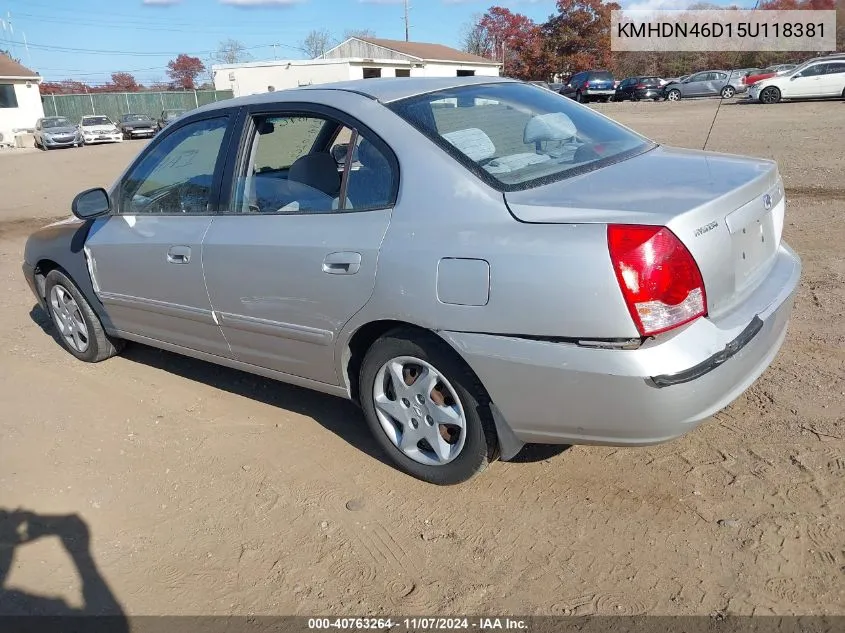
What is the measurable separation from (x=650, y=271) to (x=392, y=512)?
1525 millimetres

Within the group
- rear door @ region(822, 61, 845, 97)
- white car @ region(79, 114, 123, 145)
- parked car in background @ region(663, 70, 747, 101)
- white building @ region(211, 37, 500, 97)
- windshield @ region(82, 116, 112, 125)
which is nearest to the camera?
rear door @ region(822, 61, 845, 97)

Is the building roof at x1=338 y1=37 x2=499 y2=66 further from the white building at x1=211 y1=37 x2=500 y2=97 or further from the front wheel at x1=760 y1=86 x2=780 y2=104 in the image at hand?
the front wheel at x1=760 y1=86 x2=780 y2=104

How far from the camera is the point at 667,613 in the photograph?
7.64ft

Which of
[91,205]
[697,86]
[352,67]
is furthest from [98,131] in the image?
[91,205]

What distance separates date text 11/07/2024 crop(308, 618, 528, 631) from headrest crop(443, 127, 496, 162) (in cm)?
179

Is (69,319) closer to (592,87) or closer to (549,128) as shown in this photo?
(549,128)

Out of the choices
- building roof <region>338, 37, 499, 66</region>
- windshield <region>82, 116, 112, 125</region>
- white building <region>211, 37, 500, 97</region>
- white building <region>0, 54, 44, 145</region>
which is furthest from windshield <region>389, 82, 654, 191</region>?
building roof <region>338, 37, 499, 66</region>

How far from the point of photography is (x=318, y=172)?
350cm

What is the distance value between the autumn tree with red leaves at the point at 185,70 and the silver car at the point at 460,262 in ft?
285

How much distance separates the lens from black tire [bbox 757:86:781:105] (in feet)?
82.9

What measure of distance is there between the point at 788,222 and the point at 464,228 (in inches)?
215

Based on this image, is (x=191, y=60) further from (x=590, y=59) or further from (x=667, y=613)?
(x=667, y=613)

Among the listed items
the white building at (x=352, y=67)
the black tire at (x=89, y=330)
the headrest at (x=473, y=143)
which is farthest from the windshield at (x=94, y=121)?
the headrest at (x=473, y=143)

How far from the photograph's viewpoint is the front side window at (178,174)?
3799mm
